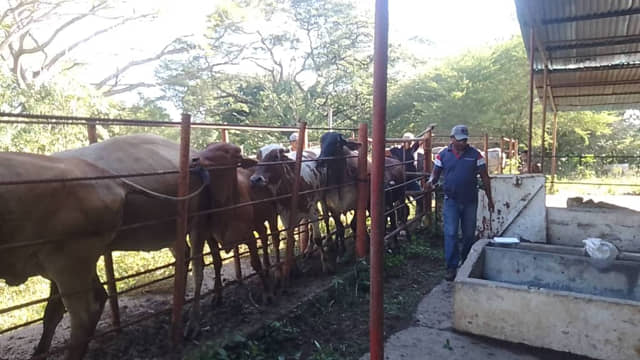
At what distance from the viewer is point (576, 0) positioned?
6.22 meters

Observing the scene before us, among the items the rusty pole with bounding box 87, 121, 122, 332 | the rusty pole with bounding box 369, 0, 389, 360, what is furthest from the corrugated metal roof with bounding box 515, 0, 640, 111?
the rusty pole with bounding box 87, 121, 122, 332

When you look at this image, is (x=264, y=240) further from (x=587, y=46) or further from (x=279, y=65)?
(x=279, y=65)

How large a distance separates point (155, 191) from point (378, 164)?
223 cm

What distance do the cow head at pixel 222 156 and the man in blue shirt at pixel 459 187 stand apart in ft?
7.72

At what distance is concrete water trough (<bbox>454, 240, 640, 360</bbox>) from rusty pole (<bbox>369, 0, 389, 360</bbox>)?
2090 mm

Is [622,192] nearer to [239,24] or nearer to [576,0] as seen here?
[576,0]

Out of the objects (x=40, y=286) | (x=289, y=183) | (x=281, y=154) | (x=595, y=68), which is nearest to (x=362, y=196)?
(x=289, y=183)

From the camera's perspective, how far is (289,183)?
15.9 feet

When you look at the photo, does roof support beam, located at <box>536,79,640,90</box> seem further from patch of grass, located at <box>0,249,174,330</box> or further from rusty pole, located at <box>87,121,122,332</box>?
rusty pole, located at <box>87,121,122,332</box>

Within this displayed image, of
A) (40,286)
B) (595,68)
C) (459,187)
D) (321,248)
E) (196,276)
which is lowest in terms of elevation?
(40,286)

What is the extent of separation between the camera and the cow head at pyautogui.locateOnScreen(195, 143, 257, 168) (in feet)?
12.3

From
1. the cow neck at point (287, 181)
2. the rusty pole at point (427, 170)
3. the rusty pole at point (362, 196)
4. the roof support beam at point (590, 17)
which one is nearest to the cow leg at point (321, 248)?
the rusty pole at point (362, 196)

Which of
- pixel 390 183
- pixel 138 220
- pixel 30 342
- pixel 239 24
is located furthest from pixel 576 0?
pixel 239 24

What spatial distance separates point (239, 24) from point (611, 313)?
2301cm
